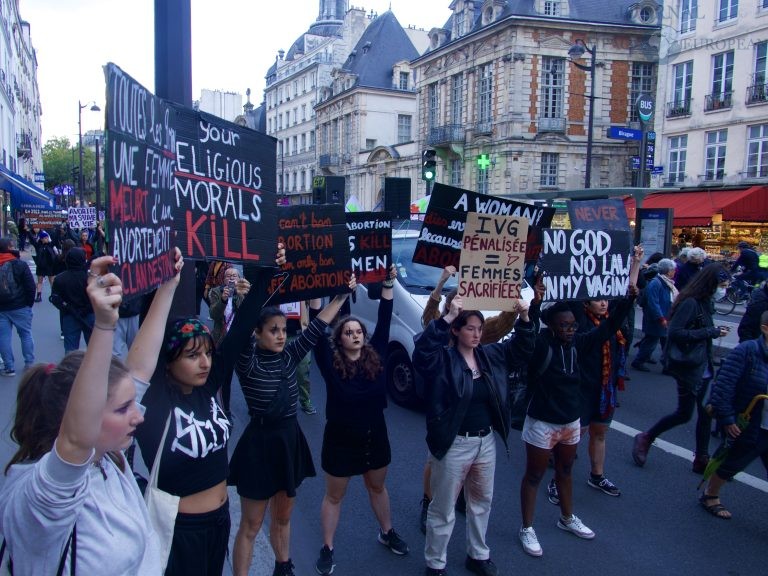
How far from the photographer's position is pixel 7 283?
8016 mm

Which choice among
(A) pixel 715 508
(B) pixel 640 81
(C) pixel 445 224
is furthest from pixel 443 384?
(B) pixel 640 81

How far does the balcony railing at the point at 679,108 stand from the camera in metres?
27.2

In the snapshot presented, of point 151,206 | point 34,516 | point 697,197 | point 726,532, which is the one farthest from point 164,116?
point 697,197

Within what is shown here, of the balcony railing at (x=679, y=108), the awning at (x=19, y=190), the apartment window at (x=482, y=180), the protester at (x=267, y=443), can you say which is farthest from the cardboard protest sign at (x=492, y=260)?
the apartment window at (x=482, y=180)

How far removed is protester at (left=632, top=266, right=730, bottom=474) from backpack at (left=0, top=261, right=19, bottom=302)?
7.40m

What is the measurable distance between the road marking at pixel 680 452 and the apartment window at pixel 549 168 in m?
30.7

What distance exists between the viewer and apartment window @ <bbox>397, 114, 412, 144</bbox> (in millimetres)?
58781

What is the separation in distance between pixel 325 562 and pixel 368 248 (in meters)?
2.26

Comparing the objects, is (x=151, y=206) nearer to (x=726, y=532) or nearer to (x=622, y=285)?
(x=622, y=285)

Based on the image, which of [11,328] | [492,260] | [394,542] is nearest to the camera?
[394,542]

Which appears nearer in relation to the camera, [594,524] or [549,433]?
[549,433]

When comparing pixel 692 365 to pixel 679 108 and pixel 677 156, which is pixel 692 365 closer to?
pixel 677 156

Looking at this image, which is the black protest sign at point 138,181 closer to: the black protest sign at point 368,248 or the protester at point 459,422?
the protester at point 459,422

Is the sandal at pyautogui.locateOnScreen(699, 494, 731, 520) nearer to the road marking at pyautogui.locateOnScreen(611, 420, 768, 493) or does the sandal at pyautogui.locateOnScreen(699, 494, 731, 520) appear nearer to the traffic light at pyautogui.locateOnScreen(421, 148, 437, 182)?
the road marking at pyautogui.locateOnScreen(611, 420, 768, 493)
